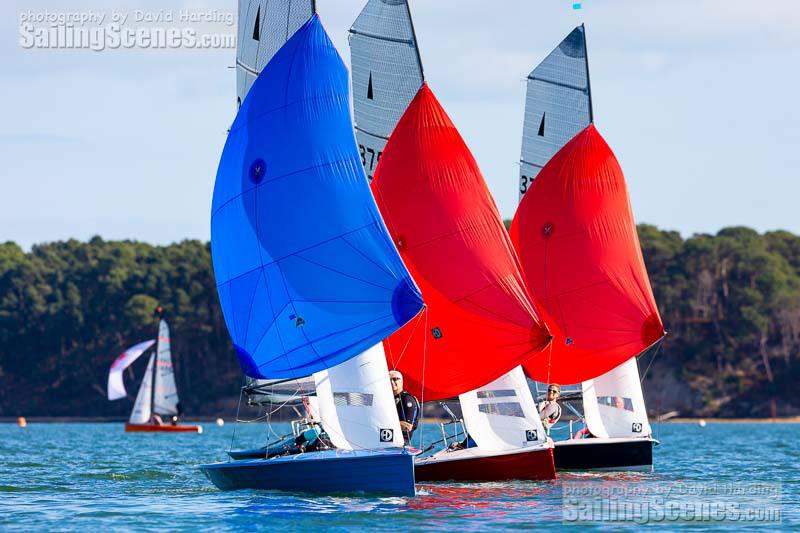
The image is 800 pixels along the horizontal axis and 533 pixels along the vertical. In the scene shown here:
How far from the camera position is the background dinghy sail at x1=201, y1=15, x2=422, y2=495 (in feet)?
83.7

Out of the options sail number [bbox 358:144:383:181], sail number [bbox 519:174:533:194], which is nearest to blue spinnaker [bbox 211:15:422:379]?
sail number [bbox 358:144:383:181]

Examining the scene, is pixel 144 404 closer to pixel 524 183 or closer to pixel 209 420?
pixel 209 420

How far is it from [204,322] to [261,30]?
302 feet

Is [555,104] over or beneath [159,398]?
over

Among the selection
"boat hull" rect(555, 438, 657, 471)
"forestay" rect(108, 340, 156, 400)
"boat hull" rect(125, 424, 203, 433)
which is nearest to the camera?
"boat hull" rect(555, 438, 657, 471)


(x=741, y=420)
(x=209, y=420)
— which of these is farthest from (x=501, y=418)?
(x=209, y=420)

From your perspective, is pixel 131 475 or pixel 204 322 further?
Result: pixel 204 322

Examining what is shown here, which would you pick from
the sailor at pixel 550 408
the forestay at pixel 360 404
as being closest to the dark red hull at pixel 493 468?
the sailor at pixel 550 408

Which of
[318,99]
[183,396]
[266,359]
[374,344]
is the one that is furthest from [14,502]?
[183,396]

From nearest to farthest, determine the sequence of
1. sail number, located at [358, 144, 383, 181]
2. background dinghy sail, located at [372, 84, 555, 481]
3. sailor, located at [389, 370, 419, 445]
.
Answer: sailor, located at [389, 370, 419, 445], background dinghy sail, located at [372, 84, 555, 481], sail number, located at [358, 144, 383, 181]

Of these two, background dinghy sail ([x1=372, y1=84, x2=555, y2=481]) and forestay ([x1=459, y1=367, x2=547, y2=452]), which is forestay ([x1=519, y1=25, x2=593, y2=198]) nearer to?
background dinghy sail ([x1=372, y1=84, x2=555, y2=481])

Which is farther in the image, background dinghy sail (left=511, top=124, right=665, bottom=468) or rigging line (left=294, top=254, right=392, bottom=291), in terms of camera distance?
background dinghy sail (left=511, top=124, right=665, bottom=468)

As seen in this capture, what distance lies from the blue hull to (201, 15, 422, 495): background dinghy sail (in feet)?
0.08

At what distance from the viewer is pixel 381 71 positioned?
110 feet
